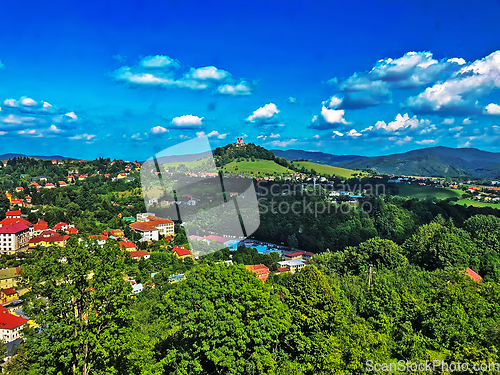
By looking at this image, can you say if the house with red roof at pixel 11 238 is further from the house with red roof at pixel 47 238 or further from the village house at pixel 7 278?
the village house at pixel 7 278

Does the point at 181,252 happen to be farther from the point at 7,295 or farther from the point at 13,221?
the point at 13,221

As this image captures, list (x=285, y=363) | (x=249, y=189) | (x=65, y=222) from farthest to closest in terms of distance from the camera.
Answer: (x=249, y=189), (x=65, y=222), (x=285, y=363)

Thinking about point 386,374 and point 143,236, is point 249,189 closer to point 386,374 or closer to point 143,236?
point 143,236

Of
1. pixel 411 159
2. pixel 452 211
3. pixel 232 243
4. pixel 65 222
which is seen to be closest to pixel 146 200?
pixel 65 222

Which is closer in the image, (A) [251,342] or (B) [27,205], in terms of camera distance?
(A) [251,342]

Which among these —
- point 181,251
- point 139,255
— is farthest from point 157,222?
point 139,255

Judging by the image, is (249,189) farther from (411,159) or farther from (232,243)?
(411,159)

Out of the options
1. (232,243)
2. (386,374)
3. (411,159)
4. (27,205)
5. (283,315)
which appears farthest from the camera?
(411,159)

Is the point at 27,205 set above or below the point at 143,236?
above

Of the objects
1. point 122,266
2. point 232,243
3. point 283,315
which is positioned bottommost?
point 232,243
